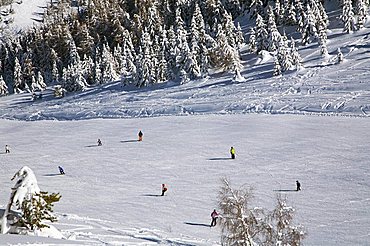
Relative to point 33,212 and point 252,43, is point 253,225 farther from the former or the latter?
point 252,43

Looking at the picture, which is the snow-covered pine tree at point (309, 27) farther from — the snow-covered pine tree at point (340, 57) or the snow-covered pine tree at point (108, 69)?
the snow-covered pine tree at point (108, 69)

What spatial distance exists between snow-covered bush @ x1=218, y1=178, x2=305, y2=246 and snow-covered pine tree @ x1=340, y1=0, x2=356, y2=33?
64711mm

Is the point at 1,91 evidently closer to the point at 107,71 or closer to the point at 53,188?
the point at 107,71

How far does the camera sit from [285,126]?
136ft

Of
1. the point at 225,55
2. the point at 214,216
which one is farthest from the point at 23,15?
the point at 214,216

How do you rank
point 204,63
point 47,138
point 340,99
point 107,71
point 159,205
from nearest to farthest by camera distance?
point 159,205 → point 340,99 → point 47,138 → point 204,63 → point 107,71

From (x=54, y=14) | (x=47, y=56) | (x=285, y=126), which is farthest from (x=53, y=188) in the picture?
(x=54, y=14)

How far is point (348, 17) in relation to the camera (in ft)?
236

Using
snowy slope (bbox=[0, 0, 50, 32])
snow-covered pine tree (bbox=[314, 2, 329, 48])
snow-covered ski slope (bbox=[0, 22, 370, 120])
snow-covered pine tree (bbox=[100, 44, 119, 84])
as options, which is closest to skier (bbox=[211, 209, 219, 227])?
snow-covered ski slope (bbox=[0, 22, 370, 120])

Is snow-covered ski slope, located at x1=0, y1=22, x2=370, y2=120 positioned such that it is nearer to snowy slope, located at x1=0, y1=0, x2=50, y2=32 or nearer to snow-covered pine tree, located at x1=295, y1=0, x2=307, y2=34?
snow-covered pine tree, located at x1=295, y1=0, x2=307, y2=34

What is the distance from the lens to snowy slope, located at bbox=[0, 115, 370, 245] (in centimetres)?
2214

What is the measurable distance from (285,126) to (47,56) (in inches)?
3376

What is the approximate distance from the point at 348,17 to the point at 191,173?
51.9 metres

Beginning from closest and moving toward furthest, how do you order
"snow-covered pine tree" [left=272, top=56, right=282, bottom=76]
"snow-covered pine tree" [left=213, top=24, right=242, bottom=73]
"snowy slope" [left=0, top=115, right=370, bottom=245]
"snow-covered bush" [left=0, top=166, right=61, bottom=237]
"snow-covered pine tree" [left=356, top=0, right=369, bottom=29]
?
1. "snow-covered bush" [left=0, top=166, right=61, bottom=237]
2. "snowy slope" [left=0, top=115, right=370, bottom=245]
3. "snow-covered pine tree" [left=272, top=56, right=282, bottom=76]
4. "snow-covered pine tree" [left=213, top=24, right=242, bottom=73]
5. "snow-covered pine tree" [left=356, top=0, right=369, bottom=29]
